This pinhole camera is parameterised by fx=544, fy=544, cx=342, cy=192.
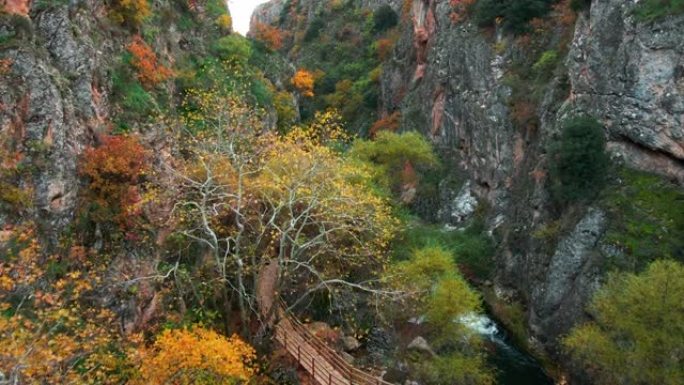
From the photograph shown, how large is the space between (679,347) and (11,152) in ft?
78.3

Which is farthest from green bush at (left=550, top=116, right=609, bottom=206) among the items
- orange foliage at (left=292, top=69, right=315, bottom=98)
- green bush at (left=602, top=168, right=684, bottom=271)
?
orange foliage at (left=292, top=69, right=315, bottom=98)

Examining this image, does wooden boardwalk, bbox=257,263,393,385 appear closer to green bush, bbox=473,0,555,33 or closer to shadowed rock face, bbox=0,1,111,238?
shadowed rock face, bbox=0,1,111,238

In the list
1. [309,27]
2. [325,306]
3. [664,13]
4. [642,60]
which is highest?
[309,27]

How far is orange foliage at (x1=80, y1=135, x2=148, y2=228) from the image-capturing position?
69.8ft

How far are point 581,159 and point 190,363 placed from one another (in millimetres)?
22150

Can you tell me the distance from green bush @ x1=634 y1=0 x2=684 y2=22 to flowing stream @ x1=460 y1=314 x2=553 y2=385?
17.9m

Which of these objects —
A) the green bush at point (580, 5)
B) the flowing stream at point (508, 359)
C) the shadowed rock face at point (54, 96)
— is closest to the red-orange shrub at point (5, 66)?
the shadowed rock face at point (54, 96)

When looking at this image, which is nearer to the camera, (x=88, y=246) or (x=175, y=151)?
(x=88, y=246)

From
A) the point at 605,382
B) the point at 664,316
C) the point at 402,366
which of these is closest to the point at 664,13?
the point at 664,316

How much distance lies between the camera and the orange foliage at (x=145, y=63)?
27.6 meters

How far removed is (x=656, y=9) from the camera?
27.9 meters

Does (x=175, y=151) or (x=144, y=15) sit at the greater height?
(x=144, y=15)

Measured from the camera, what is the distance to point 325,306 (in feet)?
87.9

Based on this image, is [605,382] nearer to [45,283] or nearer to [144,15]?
[45,283]
